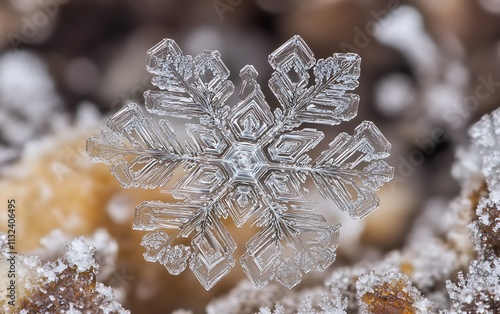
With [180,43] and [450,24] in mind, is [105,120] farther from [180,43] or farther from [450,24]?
[450,24]

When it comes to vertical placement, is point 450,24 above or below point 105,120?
below

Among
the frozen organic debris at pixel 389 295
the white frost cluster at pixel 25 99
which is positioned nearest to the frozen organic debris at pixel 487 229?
the frozen organic debris at pixel 389 295

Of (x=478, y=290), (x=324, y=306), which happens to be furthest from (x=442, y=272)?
(x=324, y=306)

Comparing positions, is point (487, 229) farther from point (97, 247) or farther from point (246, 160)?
point (97, 247)

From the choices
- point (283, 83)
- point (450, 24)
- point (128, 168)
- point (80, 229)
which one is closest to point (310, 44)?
point (283, 83)

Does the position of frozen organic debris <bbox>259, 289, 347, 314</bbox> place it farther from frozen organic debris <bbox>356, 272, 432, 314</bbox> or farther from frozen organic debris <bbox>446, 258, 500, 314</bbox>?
frozen organic debris <bbox>446, 258, 500, 314</bbox>

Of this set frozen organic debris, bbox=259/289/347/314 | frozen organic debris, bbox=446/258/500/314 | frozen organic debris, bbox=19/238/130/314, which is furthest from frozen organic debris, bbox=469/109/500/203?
frozen organic debris, bbox=19/238/130/314
